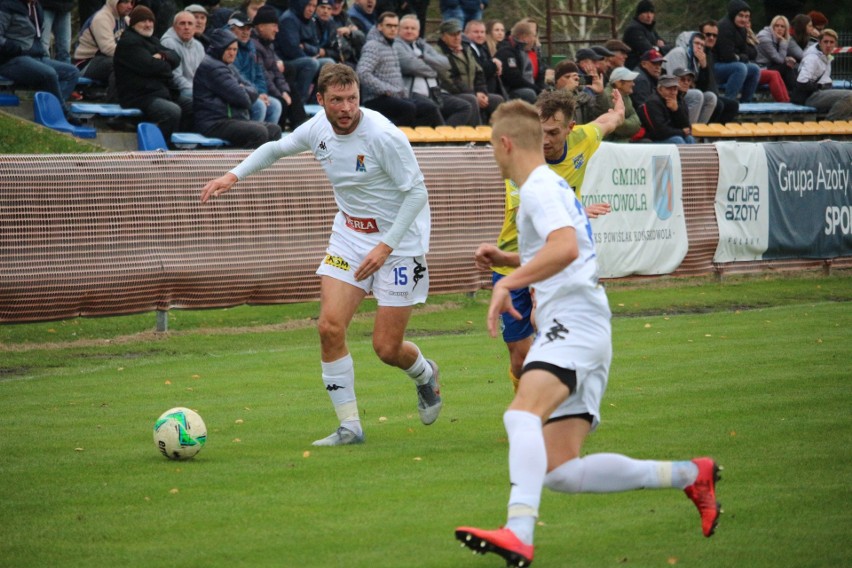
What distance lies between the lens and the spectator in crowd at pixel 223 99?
55.7ft

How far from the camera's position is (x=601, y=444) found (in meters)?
8.15

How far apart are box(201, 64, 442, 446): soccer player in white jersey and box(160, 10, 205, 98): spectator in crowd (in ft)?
30.2

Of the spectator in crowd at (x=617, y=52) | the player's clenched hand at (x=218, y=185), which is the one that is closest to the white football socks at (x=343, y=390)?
the player's clenched hand at (x=218, y=185)

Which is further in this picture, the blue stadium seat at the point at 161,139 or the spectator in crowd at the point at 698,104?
the spectator in crowd at the point at 698,104

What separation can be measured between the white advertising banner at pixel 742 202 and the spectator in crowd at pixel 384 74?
17.0 feet

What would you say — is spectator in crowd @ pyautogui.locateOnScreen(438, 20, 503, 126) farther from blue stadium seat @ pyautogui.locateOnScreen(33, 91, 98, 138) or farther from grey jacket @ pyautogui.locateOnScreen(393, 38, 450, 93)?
blue stadium seat @ pyautogui.locateOnScreen(33, 91, 98, 138)

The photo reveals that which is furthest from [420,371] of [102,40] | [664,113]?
[664,113]

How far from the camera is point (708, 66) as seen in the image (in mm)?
24016

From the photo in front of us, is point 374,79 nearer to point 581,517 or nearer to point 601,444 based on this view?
point 601,444

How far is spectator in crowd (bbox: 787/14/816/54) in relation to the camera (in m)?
27.4

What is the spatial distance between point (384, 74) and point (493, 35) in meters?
4.18

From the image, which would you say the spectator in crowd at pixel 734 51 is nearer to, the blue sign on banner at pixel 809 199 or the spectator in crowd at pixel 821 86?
the spectator in crowd at pixel 821 86

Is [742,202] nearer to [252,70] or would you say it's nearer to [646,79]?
[646,79]

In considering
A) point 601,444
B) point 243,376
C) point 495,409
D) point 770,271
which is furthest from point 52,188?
point 770,271
